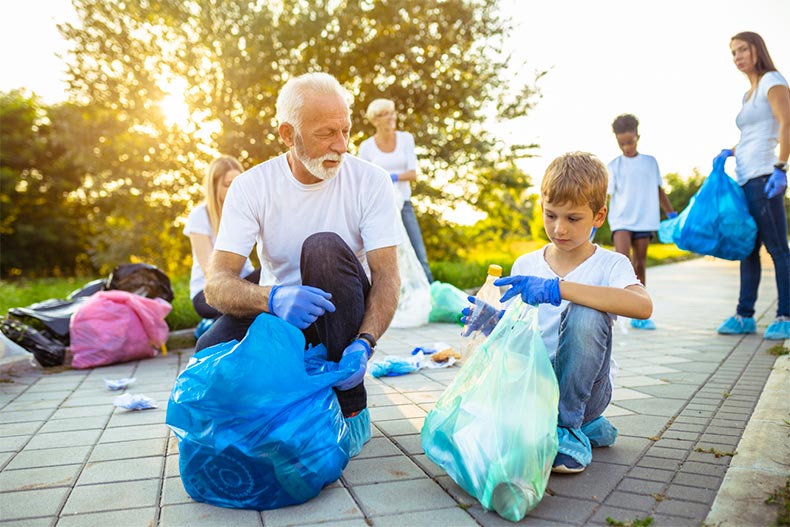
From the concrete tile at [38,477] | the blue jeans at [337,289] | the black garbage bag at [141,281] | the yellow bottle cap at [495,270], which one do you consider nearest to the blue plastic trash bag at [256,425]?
the blue jeans at [337,289]

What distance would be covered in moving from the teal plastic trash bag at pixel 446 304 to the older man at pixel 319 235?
10.6ft

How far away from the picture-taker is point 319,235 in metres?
2.49

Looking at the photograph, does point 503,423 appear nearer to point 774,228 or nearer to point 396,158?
point 774,228

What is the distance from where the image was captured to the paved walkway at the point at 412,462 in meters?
2.00

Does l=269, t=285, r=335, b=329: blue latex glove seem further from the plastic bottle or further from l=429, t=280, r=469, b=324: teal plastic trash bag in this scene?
l=429, t=280, r=469, b=324: teal plastic trash bag

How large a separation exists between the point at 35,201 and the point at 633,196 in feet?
49.4

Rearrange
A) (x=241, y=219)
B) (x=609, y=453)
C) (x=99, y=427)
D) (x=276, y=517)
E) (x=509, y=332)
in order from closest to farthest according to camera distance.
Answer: (x=276, y=517) → (x=509, y=332) → (x=609, y=453) → (x=241, y=219) → (x=99, y=427)

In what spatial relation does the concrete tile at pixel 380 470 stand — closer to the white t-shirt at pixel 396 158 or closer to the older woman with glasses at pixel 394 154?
the older woman with glasses at pixel 394 154

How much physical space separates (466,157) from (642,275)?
573cm

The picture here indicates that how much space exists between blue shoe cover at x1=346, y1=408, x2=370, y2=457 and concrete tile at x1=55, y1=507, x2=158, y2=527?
0.70m

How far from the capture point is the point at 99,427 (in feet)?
9.98

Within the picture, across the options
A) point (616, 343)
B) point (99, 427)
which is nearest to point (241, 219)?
point (99, 427)

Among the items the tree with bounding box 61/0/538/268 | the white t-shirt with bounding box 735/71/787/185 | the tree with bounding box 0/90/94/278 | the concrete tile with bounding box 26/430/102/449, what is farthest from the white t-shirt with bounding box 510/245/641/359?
the tree with bounding box 0/90/94/278

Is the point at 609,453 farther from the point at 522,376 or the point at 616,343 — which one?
the point at 616,343
